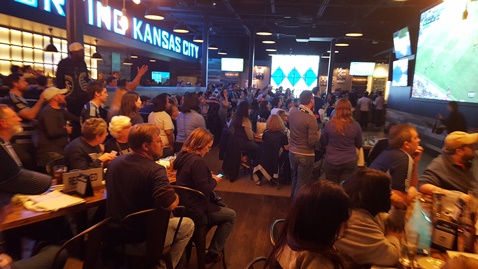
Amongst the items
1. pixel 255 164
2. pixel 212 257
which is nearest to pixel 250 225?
pixel 212 257

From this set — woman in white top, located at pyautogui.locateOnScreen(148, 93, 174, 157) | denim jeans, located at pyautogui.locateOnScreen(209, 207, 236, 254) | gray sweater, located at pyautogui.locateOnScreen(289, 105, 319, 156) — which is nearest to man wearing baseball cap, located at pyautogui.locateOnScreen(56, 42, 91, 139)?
woman in white top, located at pyautogui.locateOnScreen(148, 93, 174, 157)

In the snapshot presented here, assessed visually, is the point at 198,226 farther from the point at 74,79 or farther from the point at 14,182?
the point at 74,79

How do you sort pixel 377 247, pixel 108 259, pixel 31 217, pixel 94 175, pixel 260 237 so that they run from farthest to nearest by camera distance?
pixel 260 237
pixel 94 175
pixel 108 259
pixel 31 217
pixel 377 247

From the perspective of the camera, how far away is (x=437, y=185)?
282 cm

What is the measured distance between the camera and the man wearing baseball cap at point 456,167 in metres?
2.71

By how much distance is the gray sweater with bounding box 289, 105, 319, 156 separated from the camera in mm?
4137

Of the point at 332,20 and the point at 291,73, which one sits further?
the point at 291,73

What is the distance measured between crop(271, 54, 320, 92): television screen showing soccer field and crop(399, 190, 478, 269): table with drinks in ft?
63.3

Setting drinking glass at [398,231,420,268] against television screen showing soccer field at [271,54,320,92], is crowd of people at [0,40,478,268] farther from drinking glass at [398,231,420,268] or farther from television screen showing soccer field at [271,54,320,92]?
television screen showing soccer field at [271,54,320,92]

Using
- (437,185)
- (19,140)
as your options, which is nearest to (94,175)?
(19,140)

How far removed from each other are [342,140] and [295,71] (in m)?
17.8

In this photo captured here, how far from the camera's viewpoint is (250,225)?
4199 mm

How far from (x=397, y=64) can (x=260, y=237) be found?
985 cm

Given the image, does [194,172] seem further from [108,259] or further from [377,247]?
[377,247]
